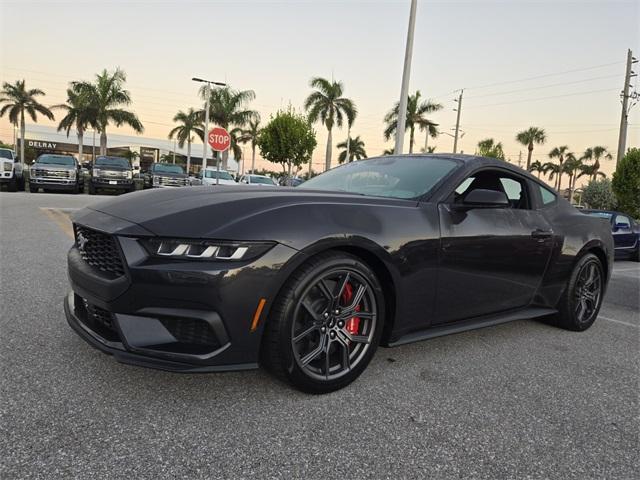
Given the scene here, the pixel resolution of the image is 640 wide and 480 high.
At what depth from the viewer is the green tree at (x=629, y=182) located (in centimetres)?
2039

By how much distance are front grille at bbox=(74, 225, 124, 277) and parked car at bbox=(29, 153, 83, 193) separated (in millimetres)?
17232

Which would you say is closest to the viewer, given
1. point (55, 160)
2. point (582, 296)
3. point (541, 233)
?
point (541, 233)

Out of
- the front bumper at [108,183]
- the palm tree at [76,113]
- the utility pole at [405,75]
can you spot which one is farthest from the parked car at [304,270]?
the palm tree at [76,113]

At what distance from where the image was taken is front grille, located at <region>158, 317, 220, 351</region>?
6.72ft

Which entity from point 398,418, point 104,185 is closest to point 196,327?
point 398,418

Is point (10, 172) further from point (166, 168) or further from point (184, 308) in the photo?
point (184, 308)

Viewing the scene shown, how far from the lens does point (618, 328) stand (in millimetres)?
4305

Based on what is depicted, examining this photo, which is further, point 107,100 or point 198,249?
point 107,100

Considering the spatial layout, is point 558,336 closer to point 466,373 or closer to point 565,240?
point 565,240

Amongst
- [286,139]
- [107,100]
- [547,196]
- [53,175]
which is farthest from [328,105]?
[547,196]

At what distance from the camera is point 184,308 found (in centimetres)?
203

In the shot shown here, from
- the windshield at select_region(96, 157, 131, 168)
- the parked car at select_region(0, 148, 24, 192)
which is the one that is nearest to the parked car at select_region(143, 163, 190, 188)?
the windshield at select_region(96, 157, 131, 168)

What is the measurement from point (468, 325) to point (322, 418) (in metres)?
1.35

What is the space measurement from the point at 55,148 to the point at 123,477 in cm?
7494
